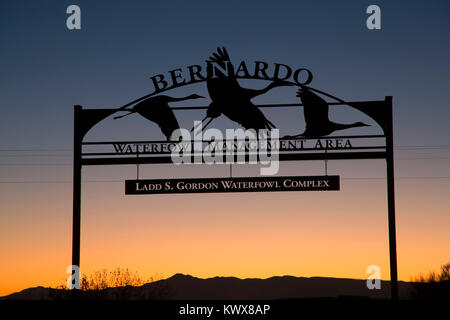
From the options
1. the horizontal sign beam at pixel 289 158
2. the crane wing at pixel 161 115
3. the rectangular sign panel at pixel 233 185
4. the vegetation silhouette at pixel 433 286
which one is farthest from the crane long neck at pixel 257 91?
the vegetation silhouette at pixel 433 286

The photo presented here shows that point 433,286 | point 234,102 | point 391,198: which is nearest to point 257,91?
point 234,102

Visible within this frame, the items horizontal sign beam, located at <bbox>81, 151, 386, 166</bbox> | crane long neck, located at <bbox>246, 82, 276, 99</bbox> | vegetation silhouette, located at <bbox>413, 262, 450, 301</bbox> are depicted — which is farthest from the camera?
vegetation silhouette, located at <bbox>413, 262, 450, 301</bbox>

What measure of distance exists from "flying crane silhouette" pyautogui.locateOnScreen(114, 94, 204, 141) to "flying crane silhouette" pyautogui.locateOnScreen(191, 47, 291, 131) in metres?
0.57

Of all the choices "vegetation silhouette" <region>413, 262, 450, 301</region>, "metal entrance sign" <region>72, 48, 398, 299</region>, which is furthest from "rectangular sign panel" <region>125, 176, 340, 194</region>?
"vegetation silhouette" <region>413, 262, 450, 301</region>

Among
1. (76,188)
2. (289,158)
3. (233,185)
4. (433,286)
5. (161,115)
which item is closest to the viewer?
(233,185)

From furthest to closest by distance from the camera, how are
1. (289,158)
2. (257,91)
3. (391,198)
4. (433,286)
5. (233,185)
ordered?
1. (433,286)
2. (257,91)
3. (289,158)
4. (233,185)
5. (391,198)

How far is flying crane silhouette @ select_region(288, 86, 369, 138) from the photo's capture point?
16.4 m

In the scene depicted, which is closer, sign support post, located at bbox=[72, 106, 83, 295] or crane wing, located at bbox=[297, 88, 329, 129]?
sign support post, located at bbox=[72, 106, 83, 295]

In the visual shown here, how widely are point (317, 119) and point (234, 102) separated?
212 cm

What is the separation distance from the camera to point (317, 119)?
16.4 m

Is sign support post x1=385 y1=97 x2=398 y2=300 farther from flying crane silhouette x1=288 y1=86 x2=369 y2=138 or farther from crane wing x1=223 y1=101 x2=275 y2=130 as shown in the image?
crane wing x1=223 y1=101 x2=275 y2=130

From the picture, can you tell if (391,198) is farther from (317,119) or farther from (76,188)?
(76,188)

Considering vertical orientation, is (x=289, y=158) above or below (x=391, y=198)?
above
